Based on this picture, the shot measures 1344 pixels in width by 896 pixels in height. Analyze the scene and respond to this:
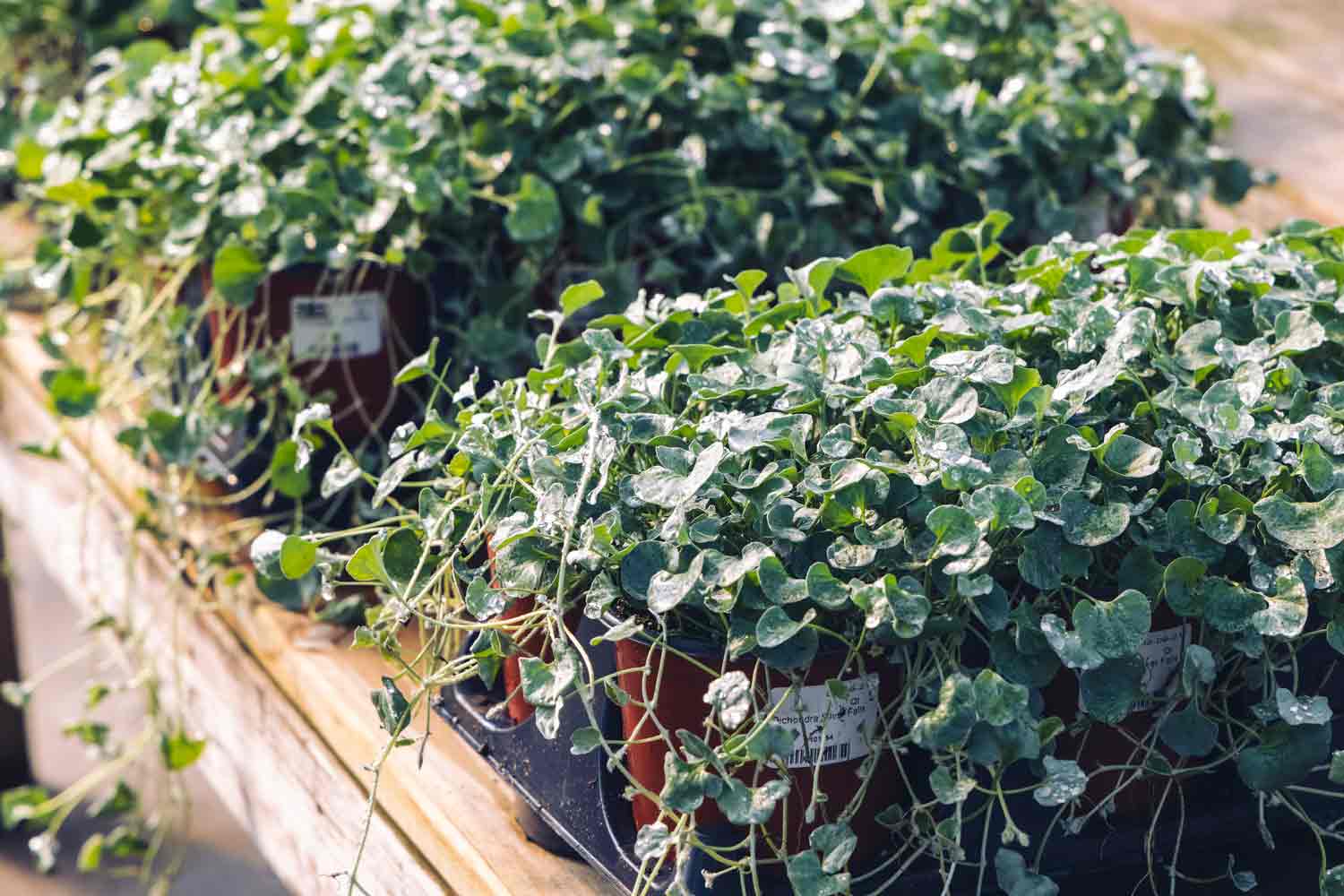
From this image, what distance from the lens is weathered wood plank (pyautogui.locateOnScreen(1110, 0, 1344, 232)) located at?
5.70 feet

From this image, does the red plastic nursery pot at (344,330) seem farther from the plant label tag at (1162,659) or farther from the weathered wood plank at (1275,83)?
the weathered wood plank at (1275,83)

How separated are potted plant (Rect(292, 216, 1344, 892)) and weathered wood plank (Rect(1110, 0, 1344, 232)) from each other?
3.26 ft

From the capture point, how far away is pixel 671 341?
2.61 feet

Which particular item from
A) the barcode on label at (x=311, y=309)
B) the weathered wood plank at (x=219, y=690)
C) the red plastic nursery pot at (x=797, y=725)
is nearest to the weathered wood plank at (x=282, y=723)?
the weathered wood plank at (x=219, y=690)

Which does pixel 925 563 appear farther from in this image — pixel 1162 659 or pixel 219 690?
pixel 219 690

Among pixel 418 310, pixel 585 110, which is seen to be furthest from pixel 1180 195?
pixel 418 310

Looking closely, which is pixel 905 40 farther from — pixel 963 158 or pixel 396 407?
pixel 396 407

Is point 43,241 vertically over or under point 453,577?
under

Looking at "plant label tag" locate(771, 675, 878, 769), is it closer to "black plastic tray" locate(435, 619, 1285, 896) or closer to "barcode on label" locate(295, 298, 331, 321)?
"black plastic tray" locate(435, 619, 1285, 896)

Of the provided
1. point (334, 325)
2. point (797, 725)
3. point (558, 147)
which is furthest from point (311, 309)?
point (797, 725)

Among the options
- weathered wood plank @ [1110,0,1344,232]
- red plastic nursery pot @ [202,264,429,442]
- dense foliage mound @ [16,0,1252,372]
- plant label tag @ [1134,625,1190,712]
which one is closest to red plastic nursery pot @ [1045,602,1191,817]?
plant label tag @ [1134,625,1190,712]

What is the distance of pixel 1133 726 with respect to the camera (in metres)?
0.70

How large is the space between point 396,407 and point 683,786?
652 mm

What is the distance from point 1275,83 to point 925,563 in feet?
5.90
